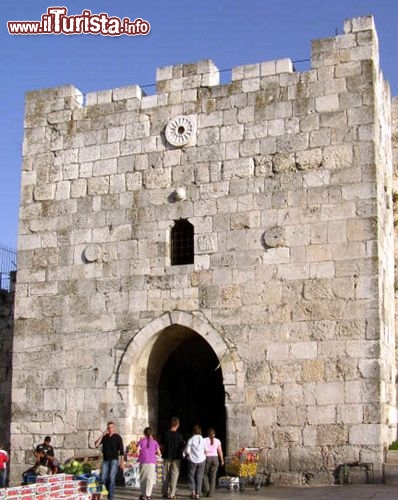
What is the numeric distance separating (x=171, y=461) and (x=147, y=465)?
463 millimetres

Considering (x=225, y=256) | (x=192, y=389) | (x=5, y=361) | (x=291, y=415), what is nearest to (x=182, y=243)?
(x=225, y=256)

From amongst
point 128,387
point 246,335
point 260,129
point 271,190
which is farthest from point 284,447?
point 260,129

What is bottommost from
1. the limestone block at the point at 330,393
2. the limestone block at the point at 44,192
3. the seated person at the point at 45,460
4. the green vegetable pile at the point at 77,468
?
the green vegetable pile at the point at 77,468

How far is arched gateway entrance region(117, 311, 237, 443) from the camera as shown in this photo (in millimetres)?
13773

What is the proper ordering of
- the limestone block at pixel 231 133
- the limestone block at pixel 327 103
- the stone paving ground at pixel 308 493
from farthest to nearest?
the limestone block at pixel 231 133, the limestone block at pixel 327 103, the stone paving ground at pixel 308 493

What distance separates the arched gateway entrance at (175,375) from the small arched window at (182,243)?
1030mm

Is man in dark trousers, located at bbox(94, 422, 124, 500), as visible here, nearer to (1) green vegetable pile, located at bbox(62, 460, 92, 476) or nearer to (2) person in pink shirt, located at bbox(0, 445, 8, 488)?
(1) green vegetable pile, located at bbox(62, 460, 92, 476)

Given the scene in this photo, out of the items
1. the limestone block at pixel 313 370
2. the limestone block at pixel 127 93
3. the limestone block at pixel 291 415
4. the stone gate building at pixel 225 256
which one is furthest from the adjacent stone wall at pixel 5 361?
the limestone block at pixel 313 370

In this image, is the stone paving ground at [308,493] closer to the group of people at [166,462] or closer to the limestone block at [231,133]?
the group of people at [166,462]

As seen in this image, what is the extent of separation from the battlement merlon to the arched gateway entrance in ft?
13.8

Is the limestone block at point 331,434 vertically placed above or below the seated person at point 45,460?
above

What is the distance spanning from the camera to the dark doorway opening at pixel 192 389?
15.9 meters

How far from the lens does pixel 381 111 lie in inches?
558

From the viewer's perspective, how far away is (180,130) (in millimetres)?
14617
